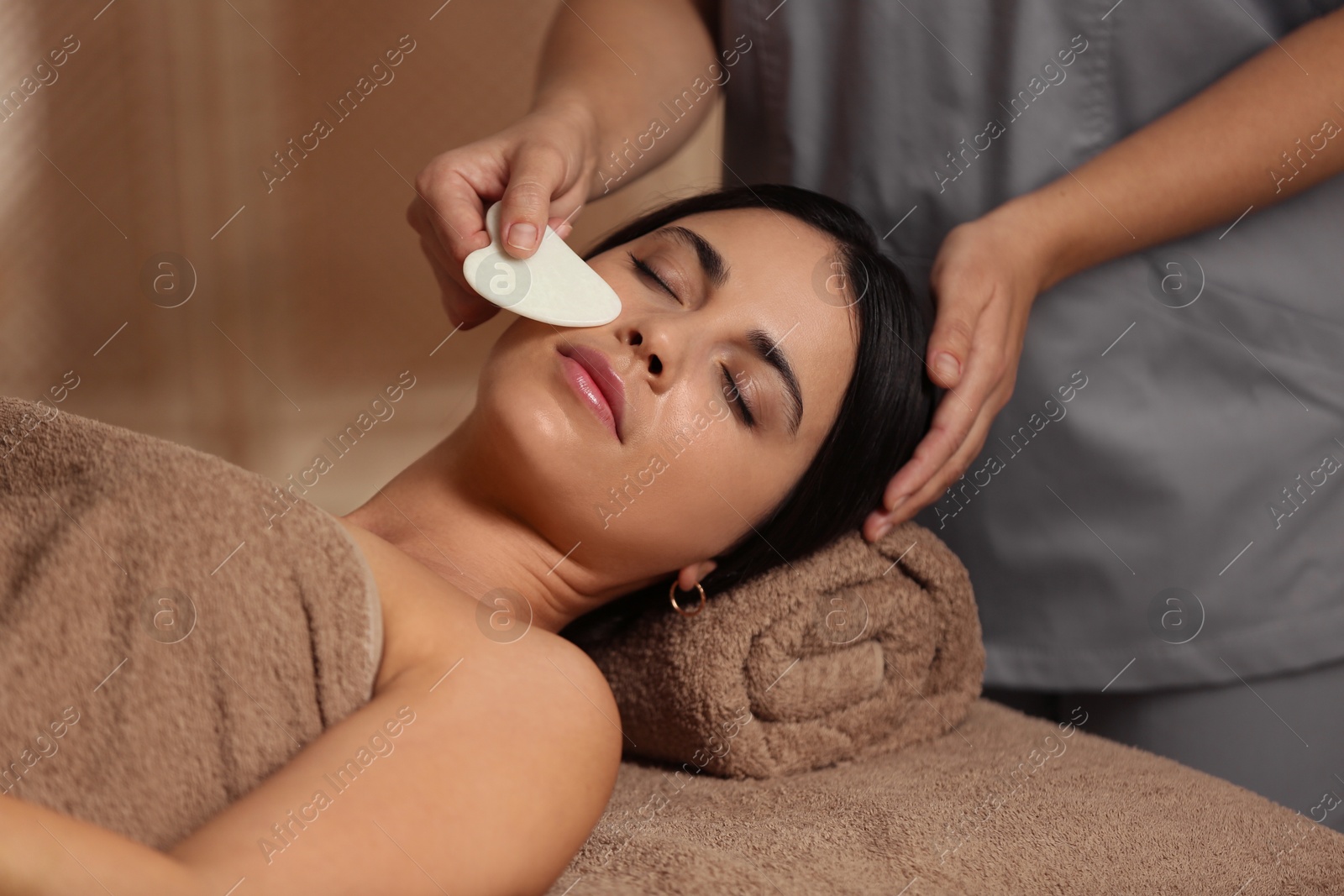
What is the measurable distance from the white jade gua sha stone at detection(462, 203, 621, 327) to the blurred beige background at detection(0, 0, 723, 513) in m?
1.26

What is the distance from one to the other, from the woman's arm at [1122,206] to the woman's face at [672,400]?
11cm

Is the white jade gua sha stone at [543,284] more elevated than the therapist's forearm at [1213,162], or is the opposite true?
the white jade gua sha stone at [543,284]

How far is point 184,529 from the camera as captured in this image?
0.77 m

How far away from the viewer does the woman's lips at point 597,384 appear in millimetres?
950

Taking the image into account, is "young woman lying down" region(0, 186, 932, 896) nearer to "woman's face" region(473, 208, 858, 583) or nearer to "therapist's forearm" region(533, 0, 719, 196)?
"woman's face" region(473, 208, 858, 583)

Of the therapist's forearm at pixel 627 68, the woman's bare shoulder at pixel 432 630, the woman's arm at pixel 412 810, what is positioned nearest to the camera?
the woman's arm at pixel 412 810

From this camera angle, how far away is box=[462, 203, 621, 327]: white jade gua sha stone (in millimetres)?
966

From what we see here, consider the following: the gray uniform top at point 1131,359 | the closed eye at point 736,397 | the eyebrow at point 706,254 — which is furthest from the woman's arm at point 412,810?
the gray uniform top at point 1131,359

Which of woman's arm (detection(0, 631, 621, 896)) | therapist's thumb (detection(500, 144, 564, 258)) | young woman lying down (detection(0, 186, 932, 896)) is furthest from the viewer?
therapist's thumb (detection(500, 144, 564, 258))

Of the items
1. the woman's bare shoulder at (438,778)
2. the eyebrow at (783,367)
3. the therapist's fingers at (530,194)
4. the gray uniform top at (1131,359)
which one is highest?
the therapist's fingers at (530,194)

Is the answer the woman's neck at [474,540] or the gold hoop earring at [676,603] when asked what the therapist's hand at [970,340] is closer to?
the gold hoop earring at [676,603]

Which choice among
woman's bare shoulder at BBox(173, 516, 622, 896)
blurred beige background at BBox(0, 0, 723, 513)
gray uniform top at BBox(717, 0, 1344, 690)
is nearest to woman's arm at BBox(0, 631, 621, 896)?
woman's bare shoulder at BBox(173, 516, 622, 896)

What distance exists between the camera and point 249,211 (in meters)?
2.43

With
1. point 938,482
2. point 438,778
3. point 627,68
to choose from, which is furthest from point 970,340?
point 438,778
